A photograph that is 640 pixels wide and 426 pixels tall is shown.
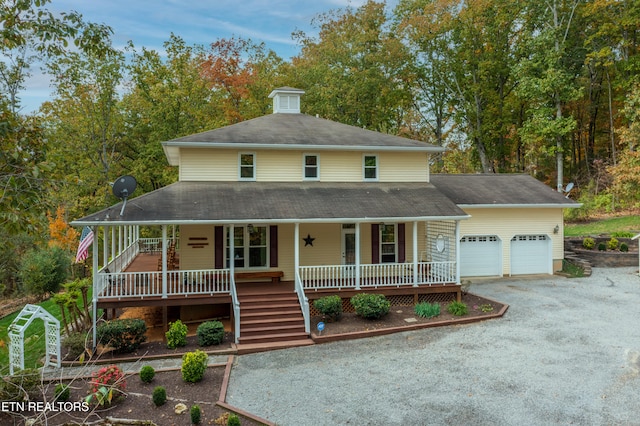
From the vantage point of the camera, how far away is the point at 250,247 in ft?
51.8

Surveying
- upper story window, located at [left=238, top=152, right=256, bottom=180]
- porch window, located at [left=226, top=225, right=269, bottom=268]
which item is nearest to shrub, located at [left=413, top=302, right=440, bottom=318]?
porch window, located at [left=226, top=225, right=269, bottom=268]

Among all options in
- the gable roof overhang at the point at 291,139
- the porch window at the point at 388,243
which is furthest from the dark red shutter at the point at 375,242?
the gable roof overhang at the point at 291,139

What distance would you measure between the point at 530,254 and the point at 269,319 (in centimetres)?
1329

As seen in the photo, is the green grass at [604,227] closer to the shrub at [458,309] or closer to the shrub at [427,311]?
the shrub at [458,309]

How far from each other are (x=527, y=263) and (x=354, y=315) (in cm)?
1024

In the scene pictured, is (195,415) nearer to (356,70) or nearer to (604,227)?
(604,227)

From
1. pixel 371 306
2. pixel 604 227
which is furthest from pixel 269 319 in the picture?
pixel 604 227

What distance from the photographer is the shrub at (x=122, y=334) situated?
36.4ft

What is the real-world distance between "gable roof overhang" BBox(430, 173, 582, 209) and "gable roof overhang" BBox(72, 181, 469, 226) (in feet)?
8.21

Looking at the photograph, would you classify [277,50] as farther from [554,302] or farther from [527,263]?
[554,302]

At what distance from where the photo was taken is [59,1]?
24.8ft

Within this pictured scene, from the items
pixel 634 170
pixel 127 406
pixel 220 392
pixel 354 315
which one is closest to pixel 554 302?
pixel 354 315

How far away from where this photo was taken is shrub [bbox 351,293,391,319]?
13086 millimetres

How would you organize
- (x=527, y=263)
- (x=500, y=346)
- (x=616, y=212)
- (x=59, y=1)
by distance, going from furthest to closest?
(x=616, y=212) < (x=527, y=263) < (x=500, y=346) < (x=59, y=1)
